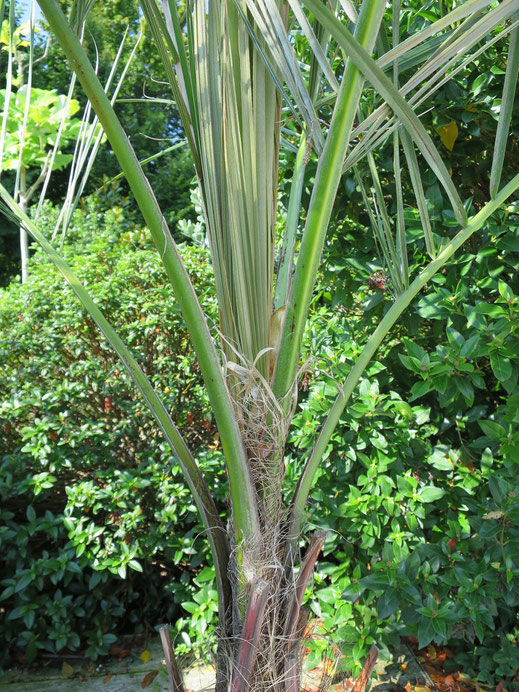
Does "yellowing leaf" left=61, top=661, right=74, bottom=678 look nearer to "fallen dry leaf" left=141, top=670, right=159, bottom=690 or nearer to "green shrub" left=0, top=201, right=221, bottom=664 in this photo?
"green shrub" left=0, top=201, right=221, bottom=664

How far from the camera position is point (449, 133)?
6.66 ft

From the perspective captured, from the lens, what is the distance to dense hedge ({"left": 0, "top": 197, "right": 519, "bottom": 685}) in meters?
1.87

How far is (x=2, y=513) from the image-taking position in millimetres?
2586

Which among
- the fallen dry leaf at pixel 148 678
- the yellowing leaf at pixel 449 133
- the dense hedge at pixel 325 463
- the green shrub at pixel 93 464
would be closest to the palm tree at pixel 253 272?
the dense hedge at pixel 325 463

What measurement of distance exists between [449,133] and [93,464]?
2051 millimetres

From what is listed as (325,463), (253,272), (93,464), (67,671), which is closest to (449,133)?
(253,272)

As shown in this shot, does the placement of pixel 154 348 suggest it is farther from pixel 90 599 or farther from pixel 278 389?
pixel 278 389

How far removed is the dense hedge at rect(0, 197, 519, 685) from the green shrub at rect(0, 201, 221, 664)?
10 millimetres

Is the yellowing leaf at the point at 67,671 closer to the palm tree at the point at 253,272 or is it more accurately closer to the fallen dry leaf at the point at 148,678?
the fallen dry leaf at the point at 148,678

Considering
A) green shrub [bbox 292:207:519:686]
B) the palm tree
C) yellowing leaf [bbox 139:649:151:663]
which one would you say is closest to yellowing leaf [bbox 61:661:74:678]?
yellowing leaf [bbox 139:649:151:663]

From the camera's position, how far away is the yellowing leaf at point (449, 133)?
2.03m

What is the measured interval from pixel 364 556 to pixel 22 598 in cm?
145

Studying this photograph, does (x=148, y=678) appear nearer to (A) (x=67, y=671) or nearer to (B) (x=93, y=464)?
(A) (x=67, y=671)

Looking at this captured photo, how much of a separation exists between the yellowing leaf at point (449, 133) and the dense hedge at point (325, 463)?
384 millimetres
